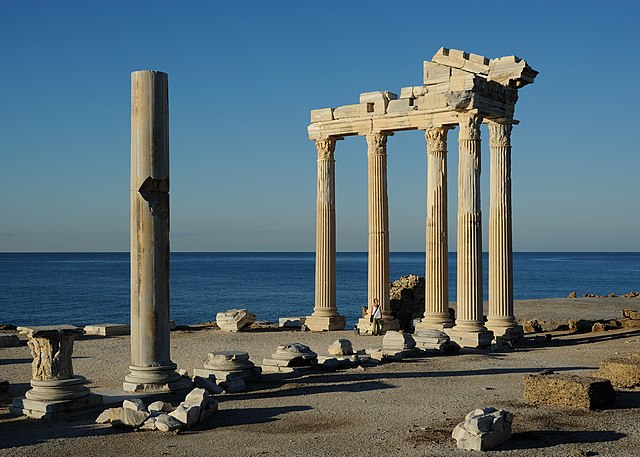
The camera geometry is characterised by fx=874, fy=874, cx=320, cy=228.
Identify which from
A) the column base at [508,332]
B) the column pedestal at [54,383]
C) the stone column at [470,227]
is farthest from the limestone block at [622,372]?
the column pedestal at [54,383]

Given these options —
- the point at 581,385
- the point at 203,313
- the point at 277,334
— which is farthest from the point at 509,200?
the point at 203,313

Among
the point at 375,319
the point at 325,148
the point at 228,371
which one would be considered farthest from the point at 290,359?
the point at 325,148

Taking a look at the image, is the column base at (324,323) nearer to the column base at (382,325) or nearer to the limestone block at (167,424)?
the column base at (382,325)

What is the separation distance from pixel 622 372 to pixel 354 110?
16.8m

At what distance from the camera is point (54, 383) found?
1655 cm

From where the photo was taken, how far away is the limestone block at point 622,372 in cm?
1930

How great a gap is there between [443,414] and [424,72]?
55.4 feet

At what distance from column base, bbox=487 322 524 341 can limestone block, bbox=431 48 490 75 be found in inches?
340

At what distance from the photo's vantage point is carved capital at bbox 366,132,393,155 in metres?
32.8

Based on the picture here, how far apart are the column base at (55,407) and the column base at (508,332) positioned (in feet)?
52.4

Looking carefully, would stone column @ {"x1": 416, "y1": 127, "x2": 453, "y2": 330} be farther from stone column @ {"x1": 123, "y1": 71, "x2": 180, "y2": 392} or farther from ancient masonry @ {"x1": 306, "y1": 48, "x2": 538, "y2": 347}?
stone column @ {"x1": 123, "y1": 71, "x2": 180, "y2": 392}

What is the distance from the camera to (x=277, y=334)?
1296 inches

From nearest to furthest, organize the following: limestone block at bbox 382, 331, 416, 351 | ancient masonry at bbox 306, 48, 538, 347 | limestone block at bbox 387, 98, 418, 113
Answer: limestone block at bbox 382, 331, 416, 351 → ancient masonry at bbox 306, 48, 538, 347 → limestone block at bbox 387, 98, 418, 113

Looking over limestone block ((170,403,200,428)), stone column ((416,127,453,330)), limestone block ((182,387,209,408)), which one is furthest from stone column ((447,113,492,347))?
limestone block ((170,403,200,428))
